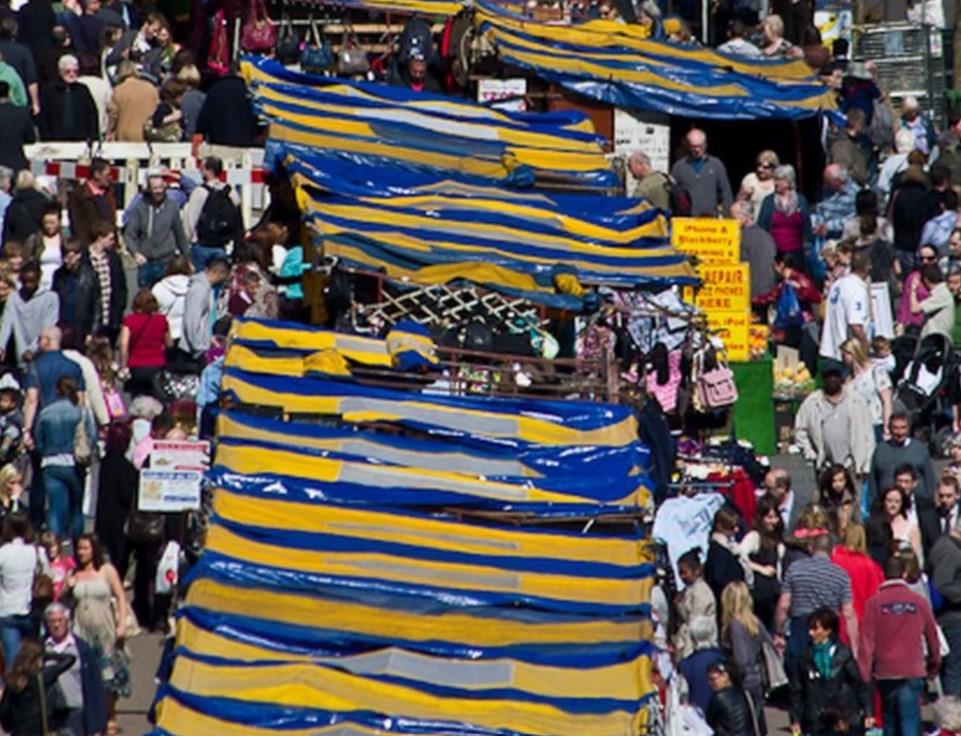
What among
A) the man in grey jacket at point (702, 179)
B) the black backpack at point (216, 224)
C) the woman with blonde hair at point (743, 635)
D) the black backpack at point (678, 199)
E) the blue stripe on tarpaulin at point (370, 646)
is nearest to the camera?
the blue stripe on tarpaulin at point (370, 646)

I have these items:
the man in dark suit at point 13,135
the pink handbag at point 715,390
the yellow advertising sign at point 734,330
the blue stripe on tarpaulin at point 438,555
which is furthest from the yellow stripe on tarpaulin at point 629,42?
the blue stripe on tarpaulin at point 438,555

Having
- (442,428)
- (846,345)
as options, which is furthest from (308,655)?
(846,345)

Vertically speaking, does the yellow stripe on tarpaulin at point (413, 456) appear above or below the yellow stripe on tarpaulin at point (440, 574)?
above

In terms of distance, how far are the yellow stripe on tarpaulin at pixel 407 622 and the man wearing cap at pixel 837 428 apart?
6.26 metres

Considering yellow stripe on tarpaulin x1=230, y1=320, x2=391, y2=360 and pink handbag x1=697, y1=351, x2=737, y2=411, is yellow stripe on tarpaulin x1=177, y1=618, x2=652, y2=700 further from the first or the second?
pink handbag x1=697, y1=351, x2=737, y2=411

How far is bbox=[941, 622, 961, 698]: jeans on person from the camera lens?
32906 millimetres

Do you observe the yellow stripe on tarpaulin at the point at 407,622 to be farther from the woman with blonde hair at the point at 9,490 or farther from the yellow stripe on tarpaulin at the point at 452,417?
the woman with blonde hair at the point at 9,490

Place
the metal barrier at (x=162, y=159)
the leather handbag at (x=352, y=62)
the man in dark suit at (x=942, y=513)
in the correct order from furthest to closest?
the leather handbag at (x=352, y=62)
the metal barrier at (x=162, y=159)
the man in dark suit at (x=942, y=513)

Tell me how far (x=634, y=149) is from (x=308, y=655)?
14.7m

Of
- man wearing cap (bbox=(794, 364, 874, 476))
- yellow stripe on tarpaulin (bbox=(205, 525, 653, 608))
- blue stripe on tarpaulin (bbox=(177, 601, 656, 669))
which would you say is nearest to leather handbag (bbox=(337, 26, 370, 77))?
man wearing cap (bbox=(794, 364, 874, 476))

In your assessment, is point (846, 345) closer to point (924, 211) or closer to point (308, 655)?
point (924, 211)

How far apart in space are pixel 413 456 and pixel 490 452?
2.00 feet

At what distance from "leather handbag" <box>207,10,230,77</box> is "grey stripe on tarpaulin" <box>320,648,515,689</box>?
15.9 m

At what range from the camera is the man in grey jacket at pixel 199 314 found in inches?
1454
